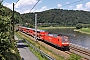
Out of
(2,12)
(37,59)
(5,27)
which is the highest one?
(2,12)

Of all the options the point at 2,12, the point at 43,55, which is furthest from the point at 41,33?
the point at 2,12

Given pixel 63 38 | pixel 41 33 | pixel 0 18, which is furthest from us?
pixel 41 33

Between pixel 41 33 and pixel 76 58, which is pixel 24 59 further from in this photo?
pixel 41 33

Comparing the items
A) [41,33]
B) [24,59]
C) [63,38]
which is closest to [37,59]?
[24,59]

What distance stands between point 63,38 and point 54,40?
447 cm

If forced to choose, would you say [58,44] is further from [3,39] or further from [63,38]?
[3,39]

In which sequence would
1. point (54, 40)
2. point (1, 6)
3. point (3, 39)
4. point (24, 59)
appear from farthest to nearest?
point (54, 40), point (24, 59), point (1, 6), point (3, 39)

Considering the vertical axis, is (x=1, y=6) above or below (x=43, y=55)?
above

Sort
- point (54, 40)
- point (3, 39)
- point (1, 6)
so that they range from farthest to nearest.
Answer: point (54, 40), point (1, 6), point (3, 39)

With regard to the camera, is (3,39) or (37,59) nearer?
(3,39)

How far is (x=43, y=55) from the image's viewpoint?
29750mm

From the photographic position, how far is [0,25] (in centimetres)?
1681

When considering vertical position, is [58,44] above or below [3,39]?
below

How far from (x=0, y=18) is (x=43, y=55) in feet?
46.8
